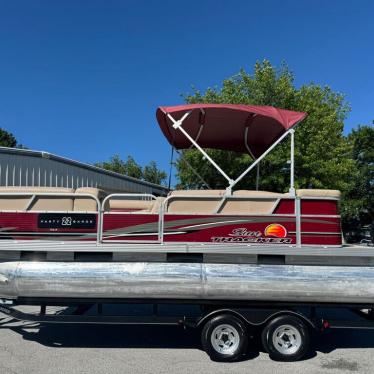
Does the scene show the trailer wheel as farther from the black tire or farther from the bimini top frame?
the bimini top frame

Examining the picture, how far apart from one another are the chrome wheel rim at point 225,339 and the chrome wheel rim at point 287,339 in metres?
0.48

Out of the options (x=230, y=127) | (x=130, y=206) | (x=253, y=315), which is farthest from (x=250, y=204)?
(x=130, y=206)

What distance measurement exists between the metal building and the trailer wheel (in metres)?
5.06

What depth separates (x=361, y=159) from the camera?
31297 mm

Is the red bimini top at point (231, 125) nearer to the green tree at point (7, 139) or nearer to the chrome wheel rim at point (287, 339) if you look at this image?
the chrome wheel rim at point (287, 339)

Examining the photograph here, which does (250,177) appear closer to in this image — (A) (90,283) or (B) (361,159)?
(A) (90,283)

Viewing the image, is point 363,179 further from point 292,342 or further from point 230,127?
point 292,342

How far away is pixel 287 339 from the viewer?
572 cm

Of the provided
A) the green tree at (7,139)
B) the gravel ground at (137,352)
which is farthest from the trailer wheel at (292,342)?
the green tree at (7,139)

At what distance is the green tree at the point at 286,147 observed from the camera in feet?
49.6

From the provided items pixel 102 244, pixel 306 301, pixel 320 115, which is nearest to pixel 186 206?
pixel 102 244

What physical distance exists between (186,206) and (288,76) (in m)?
14.3

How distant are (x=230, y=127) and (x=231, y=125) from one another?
0.07 m

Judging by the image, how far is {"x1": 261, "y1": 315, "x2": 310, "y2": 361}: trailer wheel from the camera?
18.4 feet
